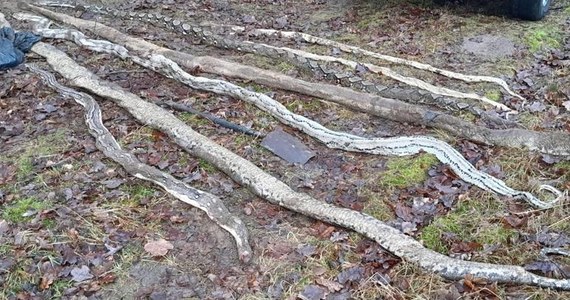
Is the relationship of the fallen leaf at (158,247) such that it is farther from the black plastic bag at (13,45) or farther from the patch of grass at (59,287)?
the black plastic bag at (13,45)

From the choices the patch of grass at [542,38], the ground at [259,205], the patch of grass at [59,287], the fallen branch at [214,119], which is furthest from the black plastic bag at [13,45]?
the patch of grass at [542,38]

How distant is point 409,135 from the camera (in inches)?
215

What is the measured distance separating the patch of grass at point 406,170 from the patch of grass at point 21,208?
2835 millimetres

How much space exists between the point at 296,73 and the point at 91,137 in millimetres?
2620

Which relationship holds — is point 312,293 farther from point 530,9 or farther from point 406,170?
point 530,9

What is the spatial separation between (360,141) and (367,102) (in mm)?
826

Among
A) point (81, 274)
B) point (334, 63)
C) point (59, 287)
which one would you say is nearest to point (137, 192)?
point (81, 274)

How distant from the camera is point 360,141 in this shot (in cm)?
520

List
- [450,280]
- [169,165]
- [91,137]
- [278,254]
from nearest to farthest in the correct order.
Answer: [450,280], [278,254], [169,165], [91,137]

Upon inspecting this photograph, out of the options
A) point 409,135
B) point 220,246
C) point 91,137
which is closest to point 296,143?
point 409,135

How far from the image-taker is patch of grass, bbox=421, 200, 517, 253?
3.90m

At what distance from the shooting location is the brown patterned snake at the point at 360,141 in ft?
14.4

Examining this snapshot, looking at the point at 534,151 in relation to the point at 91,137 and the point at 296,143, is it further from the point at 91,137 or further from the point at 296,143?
the point at 91,137

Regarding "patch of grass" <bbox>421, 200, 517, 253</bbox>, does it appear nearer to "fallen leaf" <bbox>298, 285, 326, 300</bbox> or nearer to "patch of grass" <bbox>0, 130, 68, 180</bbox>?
"fallen leaf" <bbox>298, 285, 326, 300</bbox>
